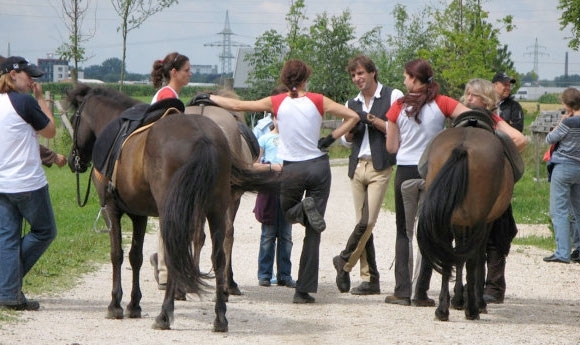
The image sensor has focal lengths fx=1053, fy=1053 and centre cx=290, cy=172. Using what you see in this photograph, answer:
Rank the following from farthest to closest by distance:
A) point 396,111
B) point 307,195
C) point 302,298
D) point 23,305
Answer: point 307,195 < point 302,298 < point 396,111 < point 23,305

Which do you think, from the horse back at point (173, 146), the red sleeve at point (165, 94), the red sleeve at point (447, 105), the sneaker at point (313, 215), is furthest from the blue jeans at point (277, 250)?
the horse back at point (173, 146)

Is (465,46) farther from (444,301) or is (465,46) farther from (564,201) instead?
(444,301)

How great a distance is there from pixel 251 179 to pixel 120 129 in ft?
4.04

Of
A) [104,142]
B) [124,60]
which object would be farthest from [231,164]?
[124,60]

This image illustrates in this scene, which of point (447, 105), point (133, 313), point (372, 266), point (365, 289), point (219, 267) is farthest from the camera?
point (372, 266)

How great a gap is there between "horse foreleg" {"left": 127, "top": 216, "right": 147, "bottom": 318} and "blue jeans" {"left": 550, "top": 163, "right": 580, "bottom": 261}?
6.31 meters

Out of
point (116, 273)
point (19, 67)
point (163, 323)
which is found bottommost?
point (163, 323)

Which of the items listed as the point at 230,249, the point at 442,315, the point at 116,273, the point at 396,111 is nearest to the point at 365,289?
the point at 230,249

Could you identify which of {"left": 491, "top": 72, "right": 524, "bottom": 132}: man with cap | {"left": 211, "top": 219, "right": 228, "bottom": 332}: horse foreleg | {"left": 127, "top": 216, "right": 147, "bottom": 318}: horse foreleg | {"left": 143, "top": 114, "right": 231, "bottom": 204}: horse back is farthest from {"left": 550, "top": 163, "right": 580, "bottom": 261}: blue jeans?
{"left": 143, "top": 114, "right": 231, "bottom": 204}: horse back

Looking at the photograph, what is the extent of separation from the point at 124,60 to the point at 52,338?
20216mm

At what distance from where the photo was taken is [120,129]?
922 cm

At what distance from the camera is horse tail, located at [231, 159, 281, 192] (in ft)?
29.9

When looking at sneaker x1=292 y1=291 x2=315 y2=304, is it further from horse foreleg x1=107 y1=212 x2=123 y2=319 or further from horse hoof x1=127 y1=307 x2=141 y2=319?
horse foreleg x1=107 y1=212 x2=123 y2=319

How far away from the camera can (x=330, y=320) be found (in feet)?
29.7
